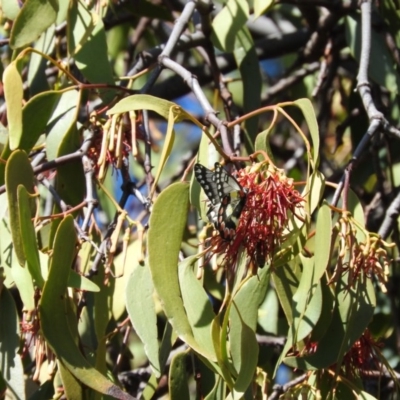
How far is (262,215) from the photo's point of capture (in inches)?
40.1

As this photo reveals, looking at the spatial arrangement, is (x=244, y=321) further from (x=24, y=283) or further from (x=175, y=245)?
(x=24, y=283)

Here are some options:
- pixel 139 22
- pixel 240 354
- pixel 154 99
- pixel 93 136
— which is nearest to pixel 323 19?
pixel 139 22

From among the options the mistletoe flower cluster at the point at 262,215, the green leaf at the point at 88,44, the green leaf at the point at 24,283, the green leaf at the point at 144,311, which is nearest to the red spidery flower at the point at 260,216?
the mistletoe flower cluster at the point at 262,215

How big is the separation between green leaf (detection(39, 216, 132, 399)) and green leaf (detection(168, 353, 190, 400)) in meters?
0.12

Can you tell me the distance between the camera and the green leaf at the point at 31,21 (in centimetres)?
122

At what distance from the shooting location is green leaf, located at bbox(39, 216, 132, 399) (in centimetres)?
101

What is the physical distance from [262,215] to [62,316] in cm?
26

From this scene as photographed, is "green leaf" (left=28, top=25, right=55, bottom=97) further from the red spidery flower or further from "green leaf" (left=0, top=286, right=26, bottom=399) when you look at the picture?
the red spidery flower

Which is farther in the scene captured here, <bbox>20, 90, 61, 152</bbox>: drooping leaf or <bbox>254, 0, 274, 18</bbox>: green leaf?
<bbox>254, 0, 274, 18</bbox>: green leaf

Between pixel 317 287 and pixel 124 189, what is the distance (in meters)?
0.31

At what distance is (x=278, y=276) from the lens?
42.8 inches

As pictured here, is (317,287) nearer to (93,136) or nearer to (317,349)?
(317,349)

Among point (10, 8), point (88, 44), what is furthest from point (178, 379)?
point (10, 8)

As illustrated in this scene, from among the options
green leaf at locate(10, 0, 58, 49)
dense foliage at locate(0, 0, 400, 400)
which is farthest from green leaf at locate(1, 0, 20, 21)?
green leaf at locate(10, 0, 58, 49)
